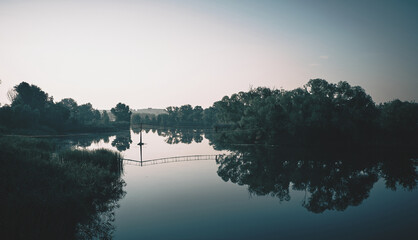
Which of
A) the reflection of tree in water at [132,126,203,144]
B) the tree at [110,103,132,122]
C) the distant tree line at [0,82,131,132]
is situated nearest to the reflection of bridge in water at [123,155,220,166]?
the reflection of tree in water at [132,126,203,144]

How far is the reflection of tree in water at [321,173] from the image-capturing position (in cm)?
3102

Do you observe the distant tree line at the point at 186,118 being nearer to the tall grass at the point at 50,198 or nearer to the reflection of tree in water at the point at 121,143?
the reflection of tree in water at the point at 121,143

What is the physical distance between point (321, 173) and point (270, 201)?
59.0ft

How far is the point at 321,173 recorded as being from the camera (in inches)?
1633

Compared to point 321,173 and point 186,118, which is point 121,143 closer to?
point 321,173

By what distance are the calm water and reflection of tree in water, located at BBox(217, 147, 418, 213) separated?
156mm

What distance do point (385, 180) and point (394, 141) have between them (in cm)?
3995

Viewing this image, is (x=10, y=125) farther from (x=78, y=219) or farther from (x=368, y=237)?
(x=368, y=237)

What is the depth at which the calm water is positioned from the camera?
20.8m

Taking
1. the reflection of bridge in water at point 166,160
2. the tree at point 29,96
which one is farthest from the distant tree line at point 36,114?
the reflection of bridge in water at point 166,160

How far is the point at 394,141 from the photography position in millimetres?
67812

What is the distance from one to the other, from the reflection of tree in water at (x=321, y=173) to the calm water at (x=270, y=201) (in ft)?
0.51

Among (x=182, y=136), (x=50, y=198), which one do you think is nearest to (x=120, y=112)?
(x=182, y=136)

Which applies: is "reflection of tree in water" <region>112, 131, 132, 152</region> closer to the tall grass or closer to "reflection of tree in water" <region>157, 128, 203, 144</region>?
"reflection of tree in water" <region>157, 128, 203, 144</region>
